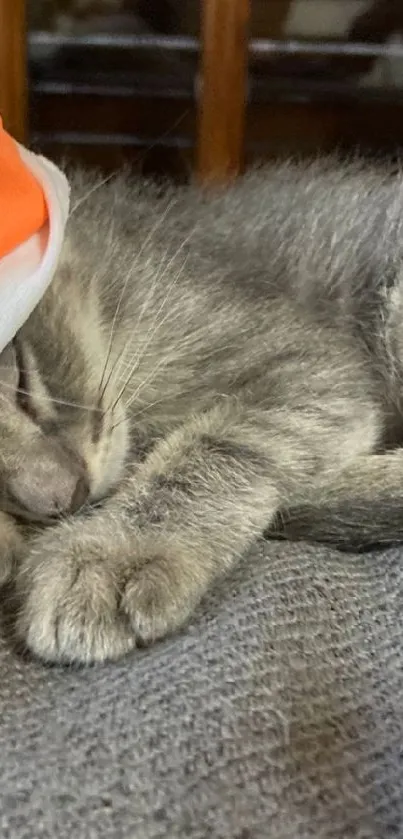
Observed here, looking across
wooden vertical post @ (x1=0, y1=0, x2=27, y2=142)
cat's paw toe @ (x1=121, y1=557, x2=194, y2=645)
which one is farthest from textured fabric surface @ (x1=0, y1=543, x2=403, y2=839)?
wooden vertical post @ (x1=0, y1=0, x2=27, y2=142)

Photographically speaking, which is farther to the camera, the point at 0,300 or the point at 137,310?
the point at 137,310

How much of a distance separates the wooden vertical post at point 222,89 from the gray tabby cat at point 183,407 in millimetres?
282

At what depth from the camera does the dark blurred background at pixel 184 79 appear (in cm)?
164

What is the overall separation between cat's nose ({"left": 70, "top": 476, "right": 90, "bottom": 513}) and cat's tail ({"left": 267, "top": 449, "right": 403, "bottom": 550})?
0.20m

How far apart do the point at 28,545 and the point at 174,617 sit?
0.20 meters

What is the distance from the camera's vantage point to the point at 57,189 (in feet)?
2.92

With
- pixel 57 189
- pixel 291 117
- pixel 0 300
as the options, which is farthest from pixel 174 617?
pixel 291 117

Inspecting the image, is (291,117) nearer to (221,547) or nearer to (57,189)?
(57,189)

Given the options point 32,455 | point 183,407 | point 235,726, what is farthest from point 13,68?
point 235,726

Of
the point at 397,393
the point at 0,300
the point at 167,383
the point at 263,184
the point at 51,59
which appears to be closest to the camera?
the point at 0,300

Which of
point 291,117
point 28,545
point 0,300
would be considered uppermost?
point 0,300

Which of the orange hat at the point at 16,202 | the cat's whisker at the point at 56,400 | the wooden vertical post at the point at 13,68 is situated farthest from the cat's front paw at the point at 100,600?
the wooden vertical post at the point at 13,68

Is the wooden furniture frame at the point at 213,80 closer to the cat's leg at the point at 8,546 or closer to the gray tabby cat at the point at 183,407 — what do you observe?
the gray tabby cat at the point at 183,407

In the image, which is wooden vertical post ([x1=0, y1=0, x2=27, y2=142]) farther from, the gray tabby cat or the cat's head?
the cat's head
